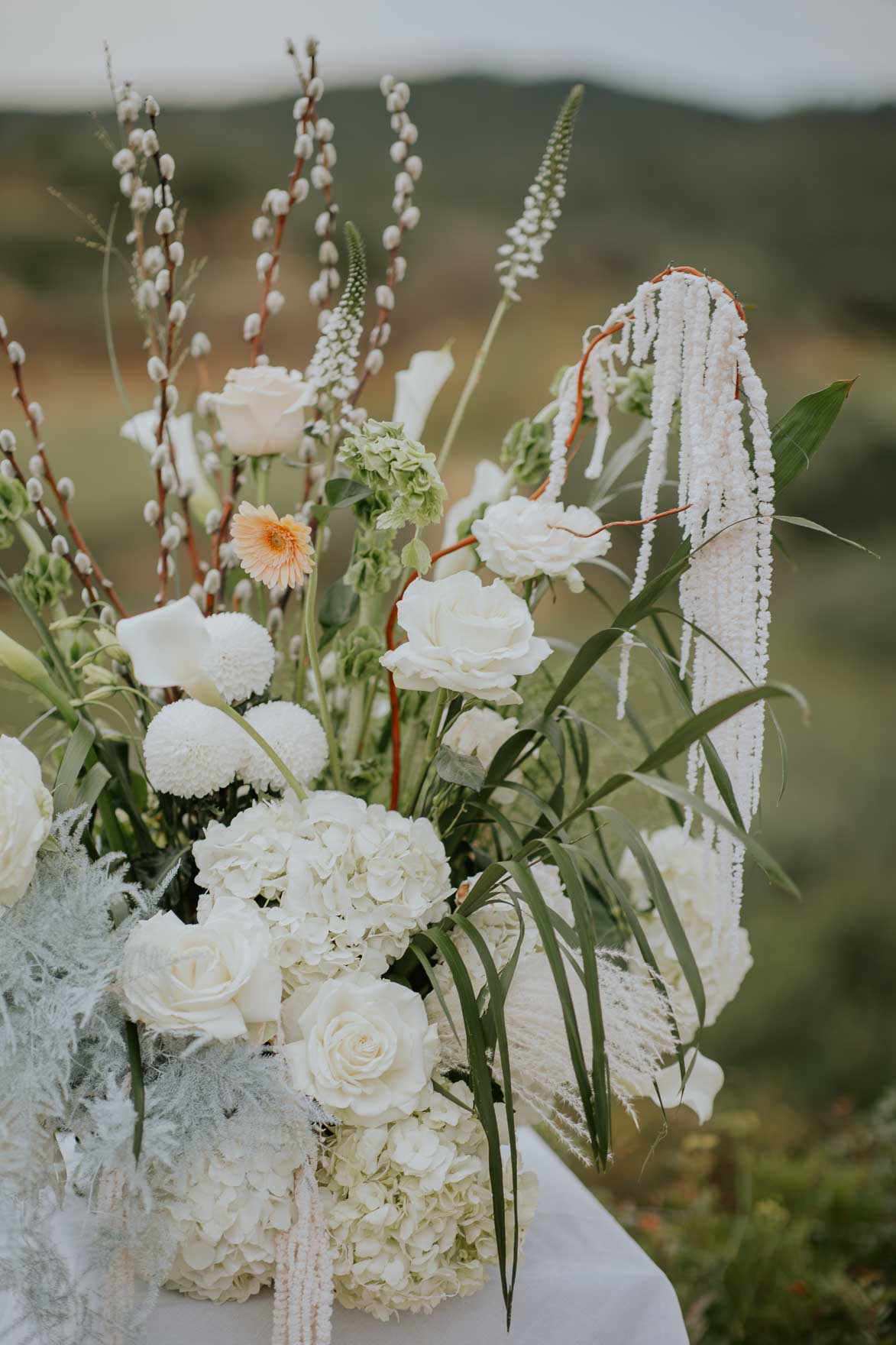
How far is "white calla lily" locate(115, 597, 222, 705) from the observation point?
0.66 meters

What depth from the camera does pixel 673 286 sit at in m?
0.66

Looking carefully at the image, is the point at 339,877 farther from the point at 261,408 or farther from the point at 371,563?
the point at 261,408

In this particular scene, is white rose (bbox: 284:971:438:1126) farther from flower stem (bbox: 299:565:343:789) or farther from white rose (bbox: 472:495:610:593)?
white rose (bbox: 472:495:610:593)

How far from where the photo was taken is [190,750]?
679 millimetres

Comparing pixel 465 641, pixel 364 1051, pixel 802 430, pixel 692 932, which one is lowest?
pixel 692 932

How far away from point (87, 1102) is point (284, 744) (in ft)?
0.83

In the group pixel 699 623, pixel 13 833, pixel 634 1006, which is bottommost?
pixel 634 1006

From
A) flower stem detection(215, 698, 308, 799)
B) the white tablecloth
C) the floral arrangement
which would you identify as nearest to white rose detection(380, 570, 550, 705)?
the floral arrangement

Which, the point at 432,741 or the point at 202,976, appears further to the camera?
the point at 432,741

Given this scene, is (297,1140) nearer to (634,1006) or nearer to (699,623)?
(634,1006)

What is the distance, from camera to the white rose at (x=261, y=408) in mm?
765

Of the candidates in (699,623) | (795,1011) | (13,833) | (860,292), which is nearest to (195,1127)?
(13,833)

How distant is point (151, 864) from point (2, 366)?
1754 millimetres

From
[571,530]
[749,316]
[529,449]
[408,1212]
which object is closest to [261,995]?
[408,1212]
